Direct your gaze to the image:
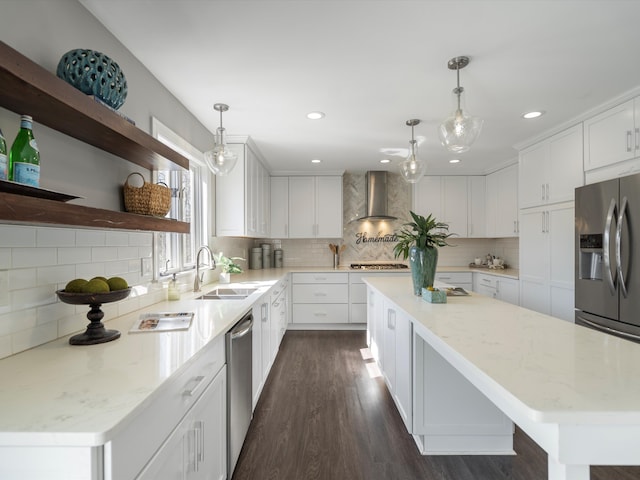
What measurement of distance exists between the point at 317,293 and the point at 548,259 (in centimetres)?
280

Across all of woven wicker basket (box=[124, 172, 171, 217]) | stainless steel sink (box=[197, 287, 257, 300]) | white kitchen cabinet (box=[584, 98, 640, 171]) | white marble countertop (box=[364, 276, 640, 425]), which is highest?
white kitchen cabinet (box=[584, 98, 640, 171])

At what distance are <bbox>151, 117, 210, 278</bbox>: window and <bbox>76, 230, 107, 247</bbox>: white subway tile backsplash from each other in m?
0.48

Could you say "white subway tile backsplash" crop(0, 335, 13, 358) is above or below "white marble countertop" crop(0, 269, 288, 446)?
above

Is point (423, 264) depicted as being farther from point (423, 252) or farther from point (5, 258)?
point (5, 258)

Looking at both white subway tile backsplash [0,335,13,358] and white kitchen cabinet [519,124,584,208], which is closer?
white subway tile backsplash [0,335,13,358]

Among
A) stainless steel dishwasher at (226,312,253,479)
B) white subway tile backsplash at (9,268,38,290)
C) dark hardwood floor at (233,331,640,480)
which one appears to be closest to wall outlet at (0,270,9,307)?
white subway tile backsplash at (9,268,38,290)

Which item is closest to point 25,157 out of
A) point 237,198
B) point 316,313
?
point 237,198

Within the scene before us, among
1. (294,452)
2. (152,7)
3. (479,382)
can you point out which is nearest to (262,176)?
(152,7)

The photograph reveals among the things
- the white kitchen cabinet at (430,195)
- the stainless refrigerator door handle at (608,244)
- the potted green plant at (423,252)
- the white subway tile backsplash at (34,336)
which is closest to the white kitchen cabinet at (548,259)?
the stainless refrigerator door handle at (608,244)

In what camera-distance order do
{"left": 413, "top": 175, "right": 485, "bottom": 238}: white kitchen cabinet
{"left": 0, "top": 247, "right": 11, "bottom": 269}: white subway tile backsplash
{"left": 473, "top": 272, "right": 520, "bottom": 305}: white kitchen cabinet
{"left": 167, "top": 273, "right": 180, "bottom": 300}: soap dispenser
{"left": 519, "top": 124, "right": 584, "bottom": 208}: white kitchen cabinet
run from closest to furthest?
{"left": 0, "top": 247, "right": 11, "bottom": 269}: white subway tile backsplash, {"left": 167, "top": 273, "right": 180, "bottom": 300}: soap dispenser, {"left": 519, "top": 124, "right": 584, "bottom": 208}: white kitchen cabinet, {"left": 473, "top": 272, "right": 520, "bottom": 305}: white kitchen cabinet, {"left": 413, "top": 175, "right": 485, "bottom": 238}: white kitchen cabinet

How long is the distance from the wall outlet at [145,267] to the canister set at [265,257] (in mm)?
2813

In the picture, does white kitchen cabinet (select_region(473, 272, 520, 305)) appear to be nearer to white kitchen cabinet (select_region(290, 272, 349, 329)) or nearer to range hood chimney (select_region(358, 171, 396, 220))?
range hood chimney (select_region(358, 171, 396, 220))

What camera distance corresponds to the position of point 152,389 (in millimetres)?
883

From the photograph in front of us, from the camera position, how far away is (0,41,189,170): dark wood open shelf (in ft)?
3.01
